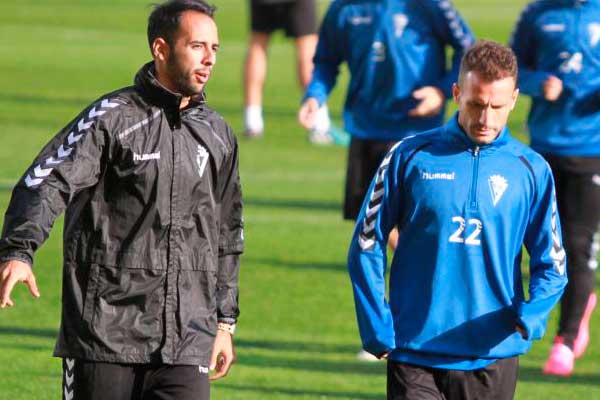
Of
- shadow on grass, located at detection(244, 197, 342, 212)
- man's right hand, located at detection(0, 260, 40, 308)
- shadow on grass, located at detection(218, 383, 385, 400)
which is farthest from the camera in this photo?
shadow on grass, located at detection(244, 197, 342, 212)

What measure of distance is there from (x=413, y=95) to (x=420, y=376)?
4.08 meters

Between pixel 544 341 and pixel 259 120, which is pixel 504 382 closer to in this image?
pixel 544 341

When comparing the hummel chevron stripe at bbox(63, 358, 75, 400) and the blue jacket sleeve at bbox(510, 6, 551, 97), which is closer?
the hummel chevron stripe at bbox(63, 358, 75, 400)

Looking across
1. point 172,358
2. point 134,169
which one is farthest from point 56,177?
point 172,358

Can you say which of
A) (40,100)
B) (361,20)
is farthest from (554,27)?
(40,100)

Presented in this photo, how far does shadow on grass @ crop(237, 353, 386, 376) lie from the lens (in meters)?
9.82

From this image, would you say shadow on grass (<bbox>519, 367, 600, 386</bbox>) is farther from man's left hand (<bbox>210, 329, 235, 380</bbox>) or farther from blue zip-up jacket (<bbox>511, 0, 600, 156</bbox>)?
man's left hand (<bbox>210, 329, 235, 380</bbox>)

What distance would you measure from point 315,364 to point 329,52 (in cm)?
198

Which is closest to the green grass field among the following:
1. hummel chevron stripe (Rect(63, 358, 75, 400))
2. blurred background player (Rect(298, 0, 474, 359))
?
blurred background player (Rect(298, 0, 474, 359))

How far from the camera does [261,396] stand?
903 centimetres

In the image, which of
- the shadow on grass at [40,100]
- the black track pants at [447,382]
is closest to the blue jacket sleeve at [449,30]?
the black track pants at [447,382]

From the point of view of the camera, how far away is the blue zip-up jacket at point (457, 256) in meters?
6.36

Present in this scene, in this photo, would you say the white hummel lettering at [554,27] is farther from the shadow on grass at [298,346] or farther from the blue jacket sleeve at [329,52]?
the shadow on grass at [298,346]

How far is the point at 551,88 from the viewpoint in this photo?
31.1 ft
